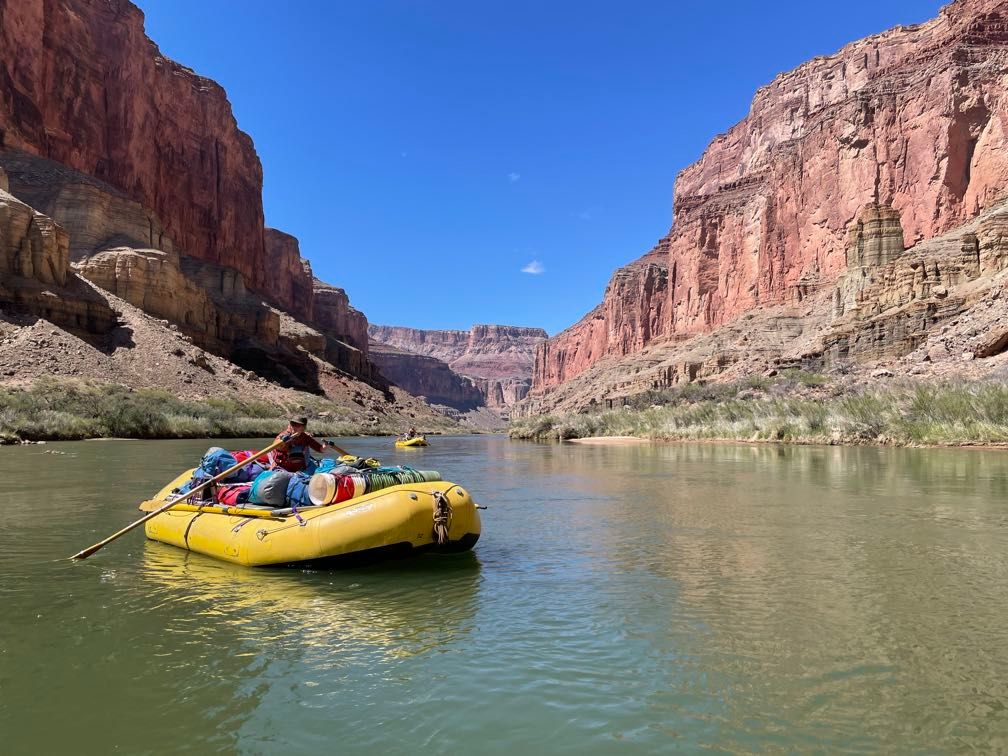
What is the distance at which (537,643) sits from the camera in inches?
172

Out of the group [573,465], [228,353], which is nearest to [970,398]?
[573,465]

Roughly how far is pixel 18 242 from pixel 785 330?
180 ft

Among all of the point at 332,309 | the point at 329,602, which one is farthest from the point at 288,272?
the point at 329,602

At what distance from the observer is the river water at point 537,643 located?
10.4ft

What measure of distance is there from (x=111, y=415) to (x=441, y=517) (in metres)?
29.3

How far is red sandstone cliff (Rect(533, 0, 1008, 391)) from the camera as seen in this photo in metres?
50.6

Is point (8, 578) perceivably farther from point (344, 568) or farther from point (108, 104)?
point (108, 104)

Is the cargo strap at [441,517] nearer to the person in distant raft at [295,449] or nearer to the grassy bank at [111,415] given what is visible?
the person in distant raft at [295,449]

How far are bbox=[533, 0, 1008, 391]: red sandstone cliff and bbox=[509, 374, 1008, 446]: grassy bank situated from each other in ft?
92.5

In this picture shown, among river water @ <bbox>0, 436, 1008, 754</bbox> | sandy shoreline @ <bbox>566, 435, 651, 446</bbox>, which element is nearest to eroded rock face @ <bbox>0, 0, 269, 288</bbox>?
sandy shoreline @ <bbox>566, 435, 651, 446</bbox>

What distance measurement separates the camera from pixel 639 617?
4922 mm

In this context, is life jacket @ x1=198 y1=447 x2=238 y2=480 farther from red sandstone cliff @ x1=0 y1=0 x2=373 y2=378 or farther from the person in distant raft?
red sandstone cliff @ x1=0 y1=0 x2=373 y2=378

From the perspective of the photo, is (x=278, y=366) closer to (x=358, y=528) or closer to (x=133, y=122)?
(x=133, y=122)

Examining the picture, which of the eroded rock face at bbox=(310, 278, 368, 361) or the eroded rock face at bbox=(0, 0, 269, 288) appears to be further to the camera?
the eroded rock face at bbox=(310, 278, 368, 361)
